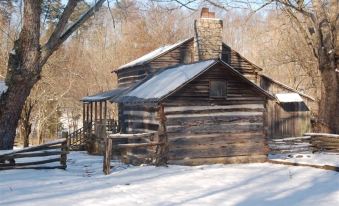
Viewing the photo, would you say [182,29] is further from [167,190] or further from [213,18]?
[167,190]

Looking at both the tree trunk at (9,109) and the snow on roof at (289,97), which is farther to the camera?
the snow on roof at (289,97)

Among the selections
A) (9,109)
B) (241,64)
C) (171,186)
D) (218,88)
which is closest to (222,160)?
(218,88)

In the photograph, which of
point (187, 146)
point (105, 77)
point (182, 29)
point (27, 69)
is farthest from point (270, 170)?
point (182, 29)

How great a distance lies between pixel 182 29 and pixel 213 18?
3045 cm

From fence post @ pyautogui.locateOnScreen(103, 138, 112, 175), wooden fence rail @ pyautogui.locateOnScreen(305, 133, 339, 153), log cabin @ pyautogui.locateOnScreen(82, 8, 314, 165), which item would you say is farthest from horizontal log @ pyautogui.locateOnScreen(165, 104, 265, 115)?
wooden fence rail @ pyautogui.locateOnScreen(305, 133, 339, 153)

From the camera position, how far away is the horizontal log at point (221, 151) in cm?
1575

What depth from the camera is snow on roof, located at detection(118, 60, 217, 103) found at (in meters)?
15.9

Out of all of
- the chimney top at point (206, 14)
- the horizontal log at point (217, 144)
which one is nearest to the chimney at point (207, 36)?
the chimney top at point (206, 14)

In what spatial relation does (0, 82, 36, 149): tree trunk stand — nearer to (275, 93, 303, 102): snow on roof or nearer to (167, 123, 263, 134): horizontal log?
(167, 123, 263, 134): horizontal log

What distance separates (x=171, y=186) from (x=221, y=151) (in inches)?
232

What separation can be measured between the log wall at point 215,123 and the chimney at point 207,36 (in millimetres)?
5442

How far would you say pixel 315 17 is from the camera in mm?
21016

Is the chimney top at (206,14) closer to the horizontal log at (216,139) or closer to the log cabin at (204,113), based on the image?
the log cabin at (204,113)

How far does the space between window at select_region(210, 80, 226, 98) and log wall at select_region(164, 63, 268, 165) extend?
0.15m
